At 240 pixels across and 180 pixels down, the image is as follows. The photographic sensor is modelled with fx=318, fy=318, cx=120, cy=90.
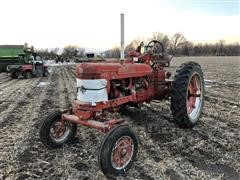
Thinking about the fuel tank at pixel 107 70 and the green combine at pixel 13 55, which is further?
the green combine at pixel 13 55

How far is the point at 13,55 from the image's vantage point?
82.6ft

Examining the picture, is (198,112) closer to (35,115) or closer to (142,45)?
(142,45)

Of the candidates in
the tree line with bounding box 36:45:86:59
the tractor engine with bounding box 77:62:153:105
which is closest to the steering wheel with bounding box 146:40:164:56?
the tractor engine with bounding box 77:62:153:105

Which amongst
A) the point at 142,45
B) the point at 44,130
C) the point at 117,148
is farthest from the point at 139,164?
the point at 142,45

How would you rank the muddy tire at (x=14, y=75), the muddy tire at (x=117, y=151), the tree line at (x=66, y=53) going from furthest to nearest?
the tree line at (x=66, y=53)
the muddy tire at (x=14, y=75)
the muddy tire at (x=117, y=151)

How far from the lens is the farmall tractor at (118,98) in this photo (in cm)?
423

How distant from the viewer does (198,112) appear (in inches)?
261

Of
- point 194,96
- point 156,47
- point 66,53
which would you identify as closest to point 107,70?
point 194,96

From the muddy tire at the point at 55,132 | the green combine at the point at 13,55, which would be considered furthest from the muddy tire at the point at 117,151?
the green combine at the point at 13,55

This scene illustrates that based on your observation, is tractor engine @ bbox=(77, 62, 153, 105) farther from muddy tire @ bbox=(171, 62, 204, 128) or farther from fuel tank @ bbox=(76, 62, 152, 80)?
muddy tire @ bbox=(171, 62, 204, 128)

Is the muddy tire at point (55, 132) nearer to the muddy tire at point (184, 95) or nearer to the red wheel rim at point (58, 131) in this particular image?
the red wheel rim at point (58, 131)

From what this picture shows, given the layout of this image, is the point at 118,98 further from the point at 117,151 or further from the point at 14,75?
the point at 14,75

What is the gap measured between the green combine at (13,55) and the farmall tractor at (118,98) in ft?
59.7

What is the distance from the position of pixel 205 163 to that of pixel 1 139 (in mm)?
3514
